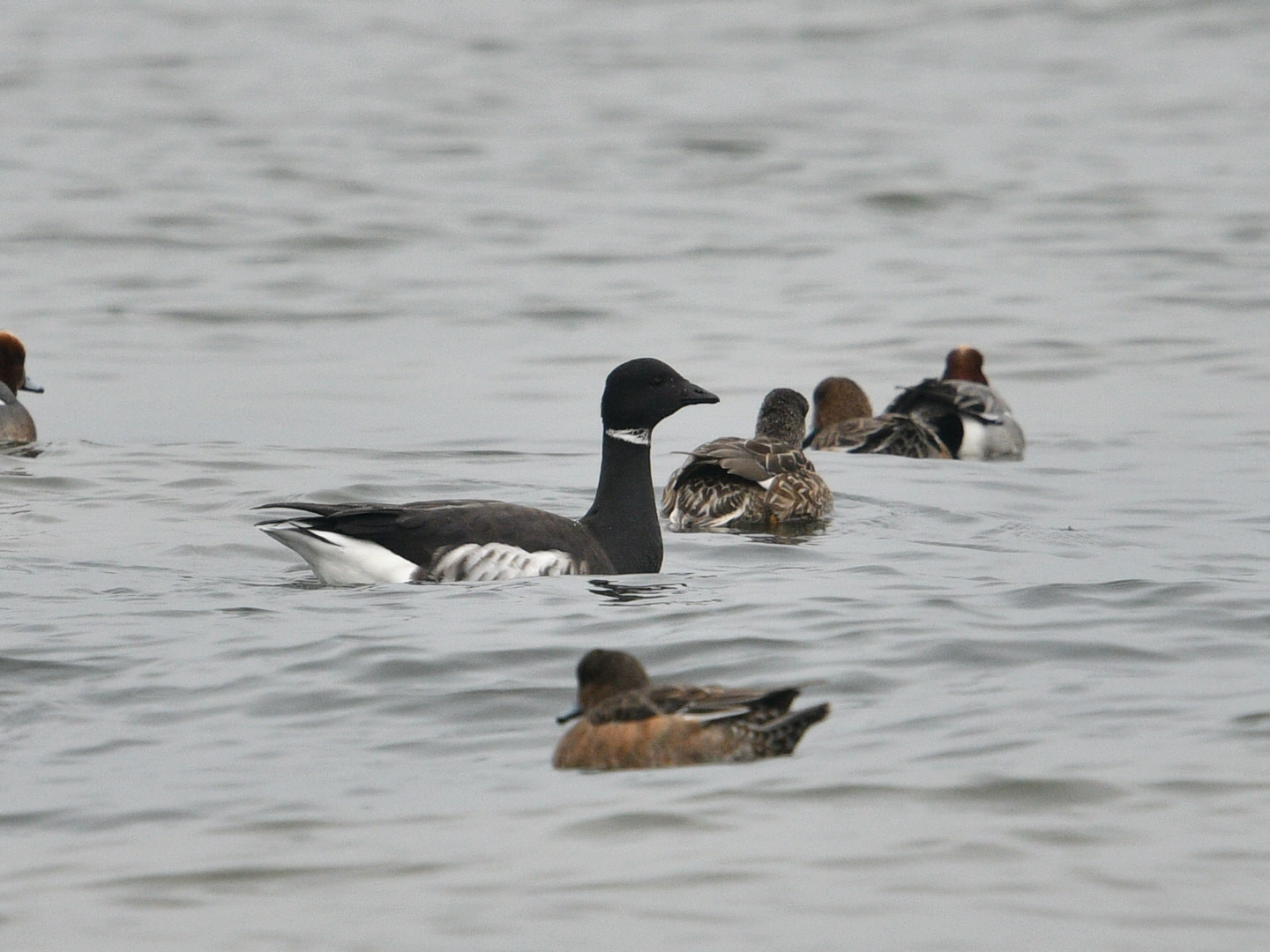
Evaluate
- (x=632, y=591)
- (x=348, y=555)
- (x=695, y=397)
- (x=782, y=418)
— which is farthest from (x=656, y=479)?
(x=348, y=555)

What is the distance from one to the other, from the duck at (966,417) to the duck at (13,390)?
264 inches

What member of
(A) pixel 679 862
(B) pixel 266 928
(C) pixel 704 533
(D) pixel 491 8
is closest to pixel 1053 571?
(C) pixel 704 533

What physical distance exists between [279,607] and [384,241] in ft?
53.1

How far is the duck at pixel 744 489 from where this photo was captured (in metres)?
12.4

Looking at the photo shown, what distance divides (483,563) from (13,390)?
27.7ft

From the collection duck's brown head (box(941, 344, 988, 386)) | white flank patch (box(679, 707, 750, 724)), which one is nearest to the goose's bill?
white flank patch (box(679, 707, 750, 724))

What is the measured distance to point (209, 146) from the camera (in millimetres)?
31844

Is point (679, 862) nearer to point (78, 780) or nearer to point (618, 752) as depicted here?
point (618, 752)

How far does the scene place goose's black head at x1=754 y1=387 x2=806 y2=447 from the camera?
1421cm

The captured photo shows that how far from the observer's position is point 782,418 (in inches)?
560

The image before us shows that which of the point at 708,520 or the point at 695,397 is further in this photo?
the point at 708,520

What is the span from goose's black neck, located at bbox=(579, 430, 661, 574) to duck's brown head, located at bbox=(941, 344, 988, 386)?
6775mm

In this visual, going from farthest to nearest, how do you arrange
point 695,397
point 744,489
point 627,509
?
point 744,489, point 695,397, point 627,509

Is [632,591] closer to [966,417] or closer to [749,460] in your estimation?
[749,460]
